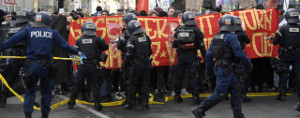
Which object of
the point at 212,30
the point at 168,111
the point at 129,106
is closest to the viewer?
the point at 168,111

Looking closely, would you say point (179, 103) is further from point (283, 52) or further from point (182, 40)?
point (283, 52)

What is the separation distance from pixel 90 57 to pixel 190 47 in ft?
7.41

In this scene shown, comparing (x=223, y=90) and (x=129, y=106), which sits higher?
(x=223, y=90)

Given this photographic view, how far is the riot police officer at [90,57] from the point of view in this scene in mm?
9367

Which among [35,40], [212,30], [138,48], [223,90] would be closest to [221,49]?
[223,90]

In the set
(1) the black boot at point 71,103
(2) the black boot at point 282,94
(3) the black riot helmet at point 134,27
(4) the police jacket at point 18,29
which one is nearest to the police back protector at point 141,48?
(3) the black riot helmet at point 134,27

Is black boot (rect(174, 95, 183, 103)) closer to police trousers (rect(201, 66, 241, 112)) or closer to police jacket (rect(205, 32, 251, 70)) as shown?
police trousers (rect(201, 66, 241, 112))

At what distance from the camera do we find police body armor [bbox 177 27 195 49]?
9859 mm

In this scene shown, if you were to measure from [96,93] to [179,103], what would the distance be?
202cm

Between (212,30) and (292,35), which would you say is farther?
(212,30)

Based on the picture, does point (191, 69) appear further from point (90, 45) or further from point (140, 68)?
point (90, 45)

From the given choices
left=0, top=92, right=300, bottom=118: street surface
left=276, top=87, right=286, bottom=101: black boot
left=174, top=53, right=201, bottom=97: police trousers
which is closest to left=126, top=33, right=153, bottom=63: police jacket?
left=174, top=53, right=201, bottom=97: police trousers

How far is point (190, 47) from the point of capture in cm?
998

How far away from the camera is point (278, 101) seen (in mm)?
10297
